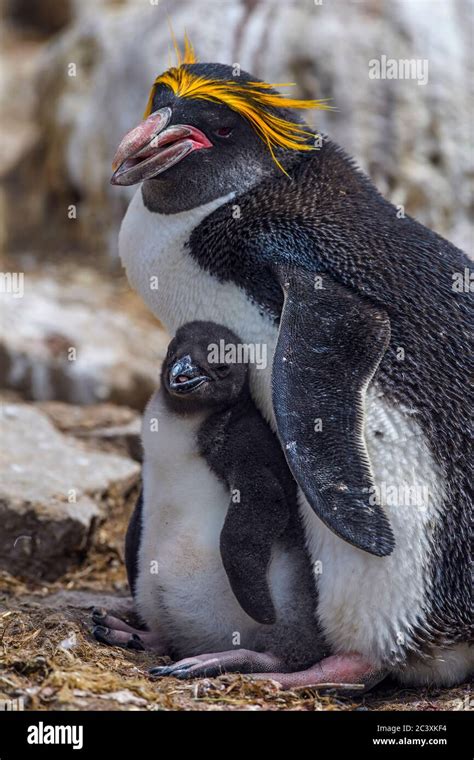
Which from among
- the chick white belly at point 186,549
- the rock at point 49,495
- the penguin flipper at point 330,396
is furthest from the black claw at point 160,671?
the rock at point 49,495

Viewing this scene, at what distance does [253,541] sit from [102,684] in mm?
562

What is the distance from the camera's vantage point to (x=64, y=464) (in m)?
4.88

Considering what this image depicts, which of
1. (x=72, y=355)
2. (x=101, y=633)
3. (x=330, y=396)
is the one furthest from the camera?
(x=72, y=355)

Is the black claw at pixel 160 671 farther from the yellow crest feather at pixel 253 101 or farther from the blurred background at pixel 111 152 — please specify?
the yellow crest feather at pixel 253 101

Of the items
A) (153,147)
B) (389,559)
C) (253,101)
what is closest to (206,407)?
(389,559)

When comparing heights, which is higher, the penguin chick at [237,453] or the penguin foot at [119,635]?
the penguin chick at [237,453]

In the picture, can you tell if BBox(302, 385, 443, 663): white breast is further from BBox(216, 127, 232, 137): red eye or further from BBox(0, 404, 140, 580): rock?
BBox(0, 404, 140, 580): rock

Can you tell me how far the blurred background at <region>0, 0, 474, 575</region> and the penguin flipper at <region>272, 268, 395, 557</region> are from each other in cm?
167

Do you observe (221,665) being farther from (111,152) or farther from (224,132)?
(111,152)

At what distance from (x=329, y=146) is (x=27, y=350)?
2773mm

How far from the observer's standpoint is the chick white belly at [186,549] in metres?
3.39

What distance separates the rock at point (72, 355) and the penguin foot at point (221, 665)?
302cm

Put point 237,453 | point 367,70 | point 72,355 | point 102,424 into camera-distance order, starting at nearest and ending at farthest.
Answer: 1. point 237,453
2. point 102,424
3. point 72,355
4. point 367,70

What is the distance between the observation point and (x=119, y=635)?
3.54 meters
